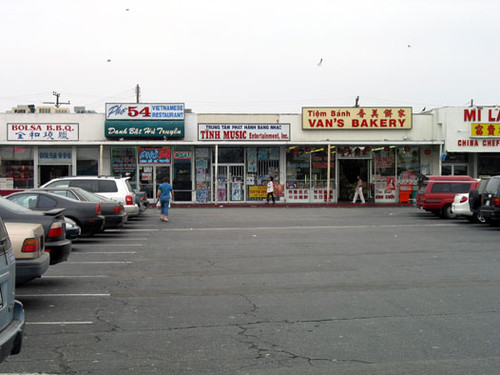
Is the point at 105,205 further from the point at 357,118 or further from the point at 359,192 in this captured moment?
the point at 357,118

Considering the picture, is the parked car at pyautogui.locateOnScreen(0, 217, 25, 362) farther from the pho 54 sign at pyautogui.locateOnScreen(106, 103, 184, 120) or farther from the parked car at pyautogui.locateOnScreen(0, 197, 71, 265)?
the pho 54 sign at pyautogui.locateOnScreen(106, 103, 184, 120)

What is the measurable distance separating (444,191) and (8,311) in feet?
67.3

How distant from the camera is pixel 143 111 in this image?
101 ft

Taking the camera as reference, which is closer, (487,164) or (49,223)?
(49,223)

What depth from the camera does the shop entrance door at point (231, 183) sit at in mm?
31859

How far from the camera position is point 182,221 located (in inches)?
846

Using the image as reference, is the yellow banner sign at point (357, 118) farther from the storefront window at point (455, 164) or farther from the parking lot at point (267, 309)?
the parking lot at point (267, 309)

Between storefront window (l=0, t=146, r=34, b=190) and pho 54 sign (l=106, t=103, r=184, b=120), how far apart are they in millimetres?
5163

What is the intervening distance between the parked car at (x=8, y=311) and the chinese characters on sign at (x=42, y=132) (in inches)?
1078

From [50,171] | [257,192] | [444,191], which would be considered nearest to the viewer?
[444,191]

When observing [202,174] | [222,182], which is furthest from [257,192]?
[202,174]

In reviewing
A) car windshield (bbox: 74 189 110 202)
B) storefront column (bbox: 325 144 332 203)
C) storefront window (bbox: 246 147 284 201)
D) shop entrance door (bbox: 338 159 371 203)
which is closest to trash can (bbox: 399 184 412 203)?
shop entrance door (bbox: 338 159 371 203)

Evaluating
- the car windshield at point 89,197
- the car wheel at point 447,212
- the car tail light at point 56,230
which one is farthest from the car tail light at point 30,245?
the car wheel at point 447,212

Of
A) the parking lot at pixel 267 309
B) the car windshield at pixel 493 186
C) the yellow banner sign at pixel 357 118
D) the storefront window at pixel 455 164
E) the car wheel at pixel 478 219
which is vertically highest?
the yellow banner sign at pixel 357 118
